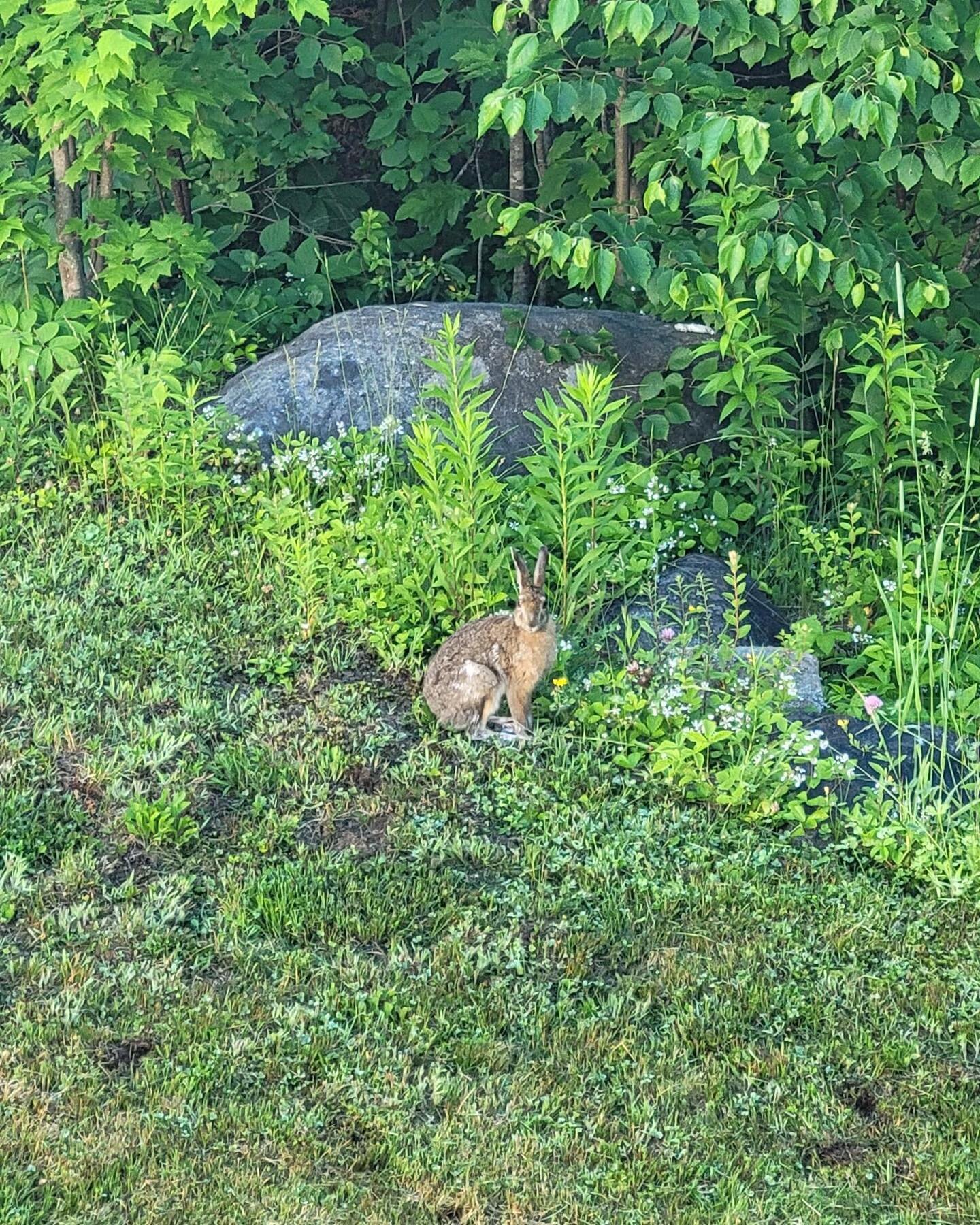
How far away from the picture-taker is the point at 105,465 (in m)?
7.66

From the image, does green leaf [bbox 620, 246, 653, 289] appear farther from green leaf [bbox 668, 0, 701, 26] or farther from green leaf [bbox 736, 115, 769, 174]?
green leaf [bbox 668, 0, 701, 26]

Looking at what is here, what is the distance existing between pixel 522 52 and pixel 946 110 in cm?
188

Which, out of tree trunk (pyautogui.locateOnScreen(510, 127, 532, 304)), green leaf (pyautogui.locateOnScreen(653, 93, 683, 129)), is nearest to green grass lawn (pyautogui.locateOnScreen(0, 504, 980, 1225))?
green leaf (pyautogui.locateOnScreen(653, 93, 683, 129))

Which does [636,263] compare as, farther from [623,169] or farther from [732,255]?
[623,169]

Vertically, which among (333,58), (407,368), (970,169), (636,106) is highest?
(636,106)

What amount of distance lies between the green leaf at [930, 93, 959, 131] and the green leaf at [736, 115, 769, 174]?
803 millimetres

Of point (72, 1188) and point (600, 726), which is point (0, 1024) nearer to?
point (72, 1188)

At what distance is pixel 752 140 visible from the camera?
6324 millimetres

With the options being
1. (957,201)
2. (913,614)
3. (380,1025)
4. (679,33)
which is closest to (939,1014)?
(380,1025)

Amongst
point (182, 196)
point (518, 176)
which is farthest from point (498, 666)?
point (182, 196)

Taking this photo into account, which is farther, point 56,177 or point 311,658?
point 56,177

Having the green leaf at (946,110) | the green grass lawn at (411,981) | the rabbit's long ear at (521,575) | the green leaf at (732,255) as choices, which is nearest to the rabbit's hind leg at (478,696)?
the green grass lawn at (411,981)

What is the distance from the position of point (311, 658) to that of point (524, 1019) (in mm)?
2360

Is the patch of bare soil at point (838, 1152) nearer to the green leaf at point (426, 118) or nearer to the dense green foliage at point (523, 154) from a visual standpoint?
the dense green foliage at point (523, 154)
